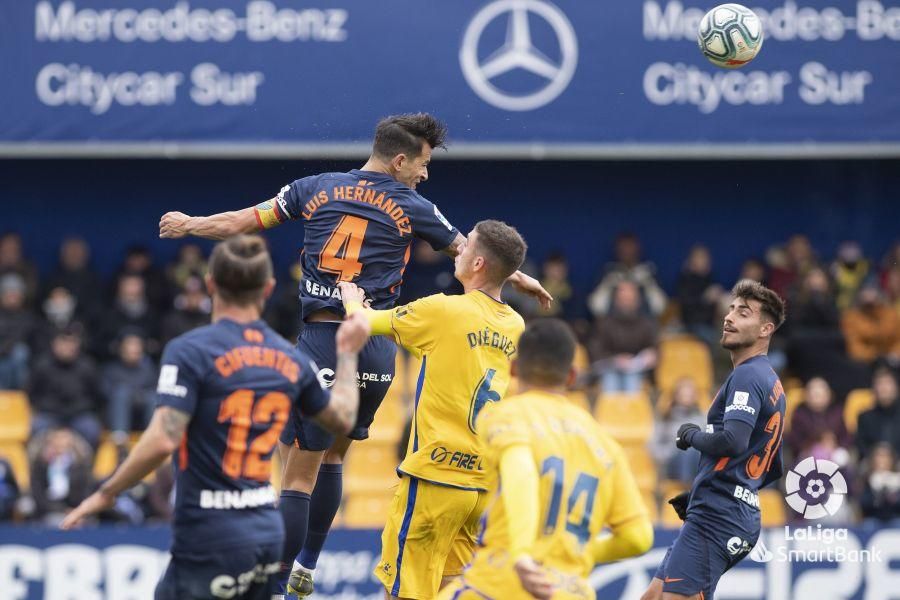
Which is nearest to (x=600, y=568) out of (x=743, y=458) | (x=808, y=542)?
(x=808, y=542)

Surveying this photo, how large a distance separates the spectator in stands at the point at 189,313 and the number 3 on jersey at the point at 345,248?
8301 mm

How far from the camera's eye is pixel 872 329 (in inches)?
680

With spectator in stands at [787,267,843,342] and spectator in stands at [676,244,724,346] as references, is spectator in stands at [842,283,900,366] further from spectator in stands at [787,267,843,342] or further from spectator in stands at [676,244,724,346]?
spectator in stands at [676,244,724,346]

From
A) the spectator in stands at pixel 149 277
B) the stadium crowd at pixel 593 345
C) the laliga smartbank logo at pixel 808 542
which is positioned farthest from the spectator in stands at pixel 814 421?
the spectator in stands at pixel 149 277

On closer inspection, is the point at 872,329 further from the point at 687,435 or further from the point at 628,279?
the point at 687,435

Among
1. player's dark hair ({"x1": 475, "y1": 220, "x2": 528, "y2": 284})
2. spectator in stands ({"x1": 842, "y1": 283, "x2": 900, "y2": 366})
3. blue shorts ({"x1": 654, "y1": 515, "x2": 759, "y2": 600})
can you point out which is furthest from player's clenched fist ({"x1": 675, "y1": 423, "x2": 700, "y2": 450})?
spectator in stands ({"x1": 842, "y1": 283, "x2": 900, "y2": 366})

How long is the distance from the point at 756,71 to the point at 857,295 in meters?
3.67

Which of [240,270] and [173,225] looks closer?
[240,270]

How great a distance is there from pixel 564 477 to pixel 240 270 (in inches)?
66.3

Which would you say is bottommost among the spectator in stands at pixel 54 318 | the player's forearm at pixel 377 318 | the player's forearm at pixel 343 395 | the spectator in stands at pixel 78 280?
the spectator in stands at pixel 54 318

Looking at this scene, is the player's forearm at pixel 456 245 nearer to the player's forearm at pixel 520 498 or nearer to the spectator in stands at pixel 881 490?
the player's forearm at pixel 520 498

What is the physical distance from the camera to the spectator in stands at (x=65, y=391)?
15617 mm

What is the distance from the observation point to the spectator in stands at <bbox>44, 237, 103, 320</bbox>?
17500mm

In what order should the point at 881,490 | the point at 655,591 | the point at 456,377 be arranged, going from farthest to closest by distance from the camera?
1. the point at 881,490
2. the point at 655,591
3. the point at 456,377
